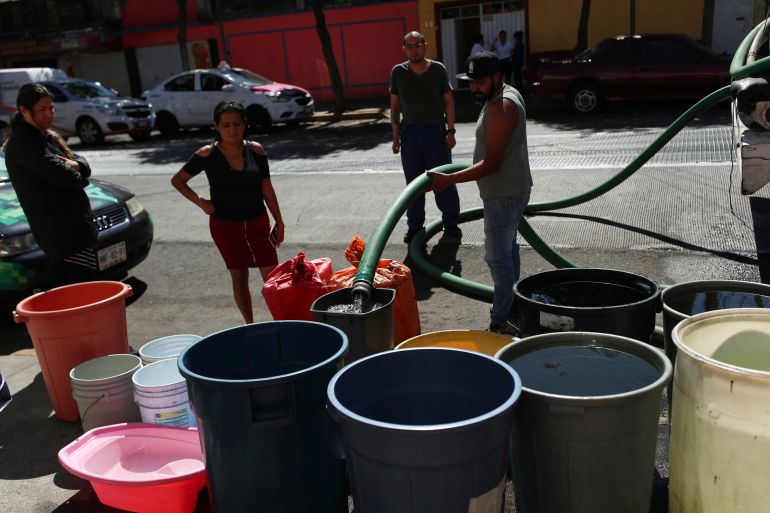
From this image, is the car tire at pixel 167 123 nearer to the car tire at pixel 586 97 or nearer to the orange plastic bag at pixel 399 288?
the car tire at pixel 586 97

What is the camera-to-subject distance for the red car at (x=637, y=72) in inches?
623

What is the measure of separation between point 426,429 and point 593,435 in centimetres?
66

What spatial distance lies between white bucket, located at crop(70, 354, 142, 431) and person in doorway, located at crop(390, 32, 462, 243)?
3792 mm

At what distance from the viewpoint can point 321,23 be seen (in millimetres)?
20297

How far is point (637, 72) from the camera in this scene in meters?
16.3

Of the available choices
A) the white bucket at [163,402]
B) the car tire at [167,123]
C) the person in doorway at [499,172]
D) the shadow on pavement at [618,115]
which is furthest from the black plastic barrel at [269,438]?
the car tire at [167,123]

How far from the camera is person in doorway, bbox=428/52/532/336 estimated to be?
463cm

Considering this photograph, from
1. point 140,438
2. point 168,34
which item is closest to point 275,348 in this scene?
point 140,438

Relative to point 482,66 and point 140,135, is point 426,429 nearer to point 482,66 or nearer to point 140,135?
point 482,66

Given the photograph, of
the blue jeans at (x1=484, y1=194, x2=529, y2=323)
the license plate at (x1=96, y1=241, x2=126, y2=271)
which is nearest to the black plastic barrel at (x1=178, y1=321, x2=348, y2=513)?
the blue jeans at (x1=484, y1=194, x2=529, y2=323)

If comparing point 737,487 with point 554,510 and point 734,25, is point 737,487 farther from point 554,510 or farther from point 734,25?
point 734,25

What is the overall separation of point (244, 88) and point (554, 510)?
1751 centimetres

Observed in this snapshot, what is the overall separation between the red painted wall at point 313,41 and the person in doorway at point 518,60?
410 centimetres

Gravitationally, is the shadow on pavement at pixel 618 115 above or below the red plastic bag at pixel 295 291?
below
